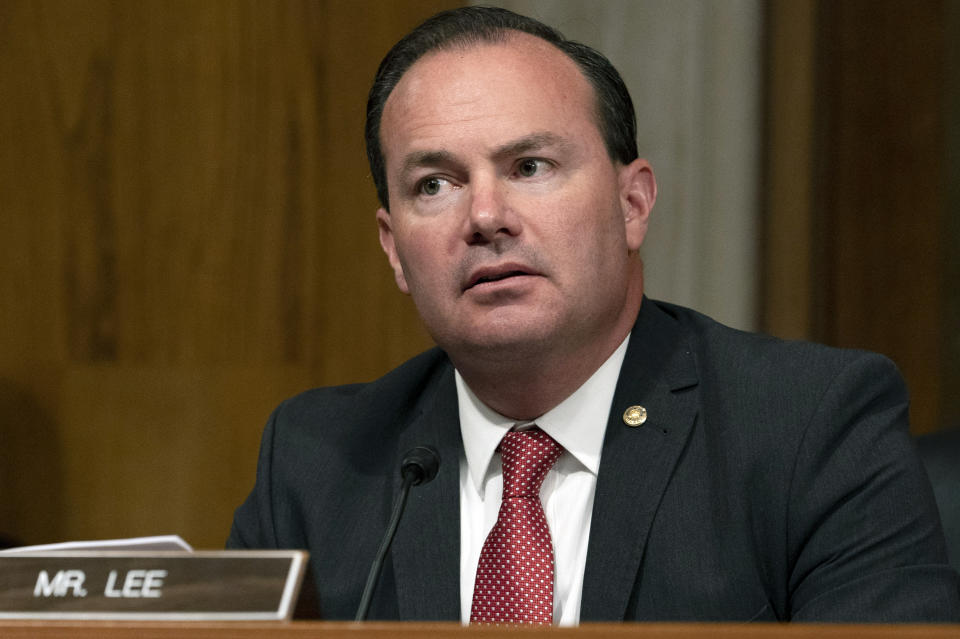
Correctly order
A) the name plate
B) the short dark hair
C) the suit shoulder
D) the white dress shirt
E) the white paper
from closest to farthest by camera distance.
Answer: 1. the name plate
2. the white paper
3. the white dress shirt
4. the short dark hair
5. the suit shoulder

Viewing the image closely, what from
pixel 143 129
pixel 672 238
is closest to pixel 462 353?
pixel 672 238

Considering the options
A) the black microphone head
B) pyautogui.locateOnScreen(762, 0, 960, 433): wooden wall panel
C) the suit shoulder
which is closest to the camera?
the black microphone head

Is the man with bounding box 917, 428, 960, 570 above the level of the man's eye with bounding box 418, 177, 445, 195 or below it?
below

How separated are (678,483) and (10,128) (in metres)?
2.38

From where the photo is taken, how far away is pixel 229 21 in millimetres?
3201

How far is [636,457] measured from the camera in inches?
64.9

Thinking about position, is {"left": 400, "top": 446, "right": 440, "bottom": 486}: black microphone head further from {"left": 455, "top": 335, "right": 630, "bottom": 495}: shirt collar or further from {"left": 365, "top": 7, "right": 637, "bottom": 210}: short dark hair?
{"left": 365, "top": 7, "right": 637, "bottom": 210}: short dark hair

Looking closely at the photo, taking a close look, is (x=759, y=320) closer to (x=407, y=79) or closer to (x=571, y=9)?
(x=571, y=9)

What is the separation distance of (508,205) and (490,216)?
0.15 feet

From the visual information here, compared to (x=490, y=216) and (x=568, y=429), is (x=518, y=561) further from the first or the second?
(x=490, y=216)

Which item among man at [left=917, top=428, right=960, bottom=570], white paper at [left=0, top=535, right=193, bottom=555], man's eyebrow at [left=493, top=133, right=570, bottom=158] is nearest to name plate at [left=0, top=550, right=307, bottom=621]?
white paper at [left=0, top=535, right=193, bottom=555]

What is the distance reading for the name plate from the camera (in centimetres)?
97

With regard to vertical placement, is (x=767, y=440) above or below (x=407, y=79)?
below

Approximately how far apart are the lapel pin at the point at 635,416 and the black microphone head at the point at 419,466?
341mm
